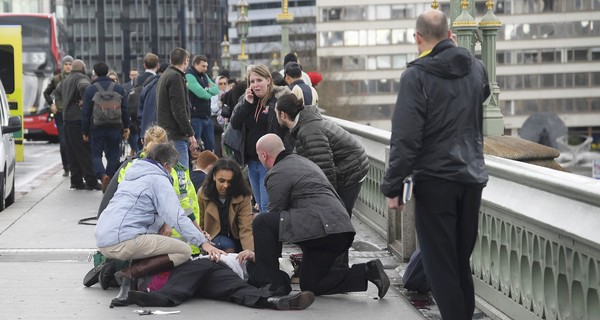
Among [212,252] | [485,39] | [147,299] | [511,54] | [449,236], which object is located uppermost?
[485,39]

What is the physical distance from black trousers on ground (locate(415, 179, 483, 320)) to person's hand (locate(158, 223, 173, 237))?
2.73 m

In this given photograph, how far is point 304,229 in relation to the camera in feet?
30.1

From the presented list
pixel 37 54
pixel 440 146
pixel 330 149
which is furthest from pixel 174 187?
pixel 37 54

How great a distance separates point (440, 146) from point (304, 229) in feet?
7.40

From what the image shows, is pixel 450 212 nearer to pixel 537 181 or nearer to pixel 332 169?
pixel 537 181

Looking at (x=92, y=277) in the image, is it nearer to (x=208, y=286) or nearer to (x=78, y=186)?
(x=208, y=286)

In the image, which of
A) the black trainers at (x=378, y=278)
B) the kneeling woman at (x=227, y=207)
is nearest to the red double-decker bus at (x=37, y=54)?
the kneeling woman at (x=227, y=207)

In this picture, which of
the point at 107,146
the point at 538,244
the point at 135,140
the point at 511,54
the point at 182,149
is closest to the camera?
the point at 538,244

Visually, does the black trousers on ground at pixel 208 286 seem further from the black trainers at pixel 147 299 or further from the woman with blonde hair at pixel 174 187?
the woman with blonde hair at pixel 174 187

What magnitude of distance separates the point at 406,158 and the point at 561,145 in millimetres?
135920

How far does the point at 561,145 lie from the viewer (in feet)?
461

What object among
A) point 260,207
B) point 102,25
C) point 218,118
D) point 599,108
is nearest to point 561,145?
point 599,108

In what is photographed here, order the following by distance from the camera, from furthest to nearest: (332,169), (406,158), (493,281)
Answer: (332,169), (493,281), (406,158)

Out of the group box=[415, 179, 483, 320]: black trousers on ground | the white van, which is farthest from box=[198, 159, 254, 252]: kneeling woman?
the white van
